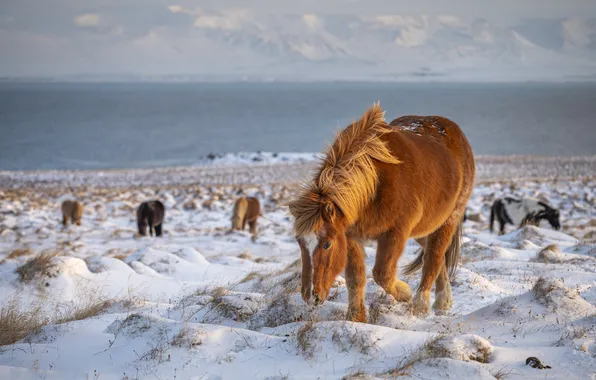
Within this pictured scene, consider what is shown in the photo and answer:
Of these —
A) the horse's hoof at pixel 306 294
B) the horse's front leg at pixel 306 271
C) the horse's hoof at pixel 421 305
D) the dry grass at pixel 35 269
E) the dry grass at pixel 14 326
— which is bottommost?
the dry grass at pixel 35 269

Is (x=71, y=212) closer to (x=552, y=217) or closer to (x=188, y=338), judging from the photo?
(x=552, y=217)

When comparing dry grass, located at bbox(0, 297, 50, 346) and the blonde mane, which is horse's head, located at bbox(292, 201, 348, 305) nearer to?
the blonde mane

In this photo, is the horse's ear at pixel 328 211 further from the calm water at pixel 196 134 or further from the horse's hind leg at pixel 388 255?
the calm water at pixel 196 134

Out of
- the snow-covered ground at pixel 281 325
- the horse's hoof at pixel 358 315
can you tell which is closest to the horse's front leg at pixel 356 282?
the horse's hoof at pixel 358 315

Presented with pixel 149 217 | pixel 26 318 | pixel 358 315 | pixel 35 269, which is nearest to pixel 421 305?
pixel 358 315

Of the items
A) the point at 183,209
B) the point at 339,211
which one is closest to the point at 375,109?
the point at 339,211

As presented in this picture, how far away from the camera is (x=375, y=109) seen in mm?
5887

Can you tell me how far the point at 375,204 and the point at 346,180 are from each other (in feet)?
1.27

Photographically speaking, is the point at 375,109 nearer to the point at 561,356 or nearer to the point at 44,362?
the point at 561,356

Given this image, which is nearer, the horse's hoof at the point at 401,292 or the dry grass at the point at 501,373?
the dry grass at the point at 501,373

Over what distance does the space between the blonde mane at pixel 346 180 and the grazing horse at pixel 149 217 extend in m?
12.0

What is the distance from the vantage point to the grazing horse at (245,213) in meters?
17.2

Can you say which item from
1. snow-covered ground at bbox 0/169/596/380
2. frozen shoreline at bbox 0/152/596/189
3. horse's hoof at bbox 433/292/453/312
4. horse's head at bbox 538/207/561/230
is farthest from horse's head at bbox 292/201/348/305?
frozen shoreline at bbox 0/152/596/189

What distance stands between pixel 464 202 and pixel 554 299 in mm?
1495
